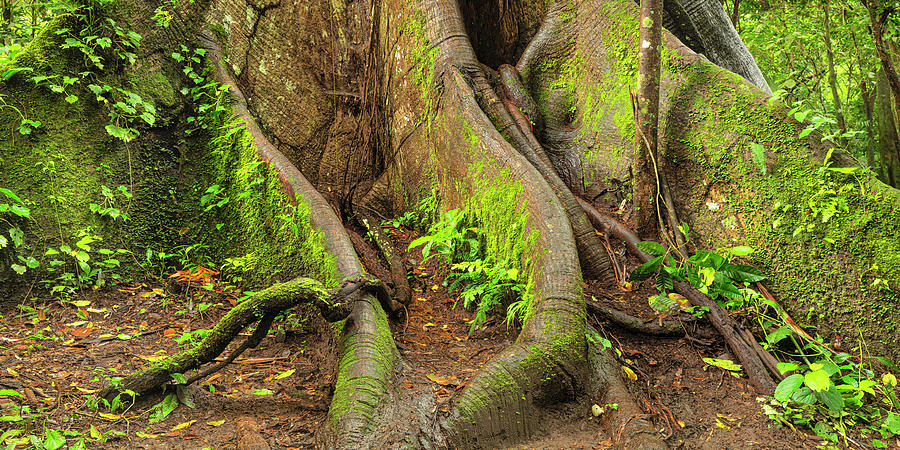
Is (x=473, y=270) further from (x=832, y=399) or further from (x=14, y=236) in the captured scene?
(x=14, y=236)

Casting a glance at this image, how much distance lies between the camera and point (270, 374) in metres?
3.49

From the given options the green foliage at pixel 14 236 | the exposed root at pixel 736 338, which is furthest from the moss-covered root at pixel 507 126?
the green foliage at pixel 14 236

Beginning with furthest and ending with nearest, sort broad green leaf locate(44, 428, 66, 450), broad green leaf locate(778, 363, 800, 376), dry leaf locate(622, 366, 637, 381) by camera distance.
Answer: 1. dry leaf locate(622, 366, 637, 381)
2. broad green leaf locate(778, 363, 800, 376)
3. broad green leaf locate(44, 428, 66, 450)

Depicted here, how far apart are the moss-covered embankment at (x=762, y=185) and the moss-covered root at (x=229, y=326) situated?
284cm

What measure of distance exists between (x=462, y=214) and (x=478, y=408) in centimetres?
187

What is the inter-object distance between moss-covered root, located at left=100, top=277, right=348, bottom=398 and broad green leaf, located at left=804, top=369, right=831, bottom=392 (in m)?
2.63

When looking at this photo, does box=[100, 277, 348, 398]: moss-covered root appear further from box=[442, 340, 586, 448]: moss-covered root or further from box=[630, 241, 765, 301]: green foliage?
box=[630, 241, 765, 301]: green foliage

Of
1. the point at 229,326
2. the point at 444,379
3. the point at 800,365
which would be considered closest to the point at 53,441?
the point at 229,326

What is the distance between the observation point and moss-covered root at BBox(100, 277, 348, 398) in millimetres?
2971

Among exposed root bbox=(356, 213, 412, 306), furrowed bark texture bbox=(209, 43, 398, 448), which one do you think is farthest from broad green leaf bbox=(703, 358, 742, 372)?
exposed root bbox=(356, 213, 412, 306)

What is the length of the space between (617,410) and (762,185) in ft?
6.88

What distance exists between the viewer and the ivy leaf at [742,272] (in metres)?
3.68

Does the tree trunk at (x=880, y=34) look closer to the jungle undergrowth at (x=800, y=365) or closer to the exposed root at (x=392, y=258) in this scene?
the jungle undergrowth at (x=800, y=365)

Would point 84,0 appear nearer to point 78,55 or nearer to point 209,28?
point 78,55
